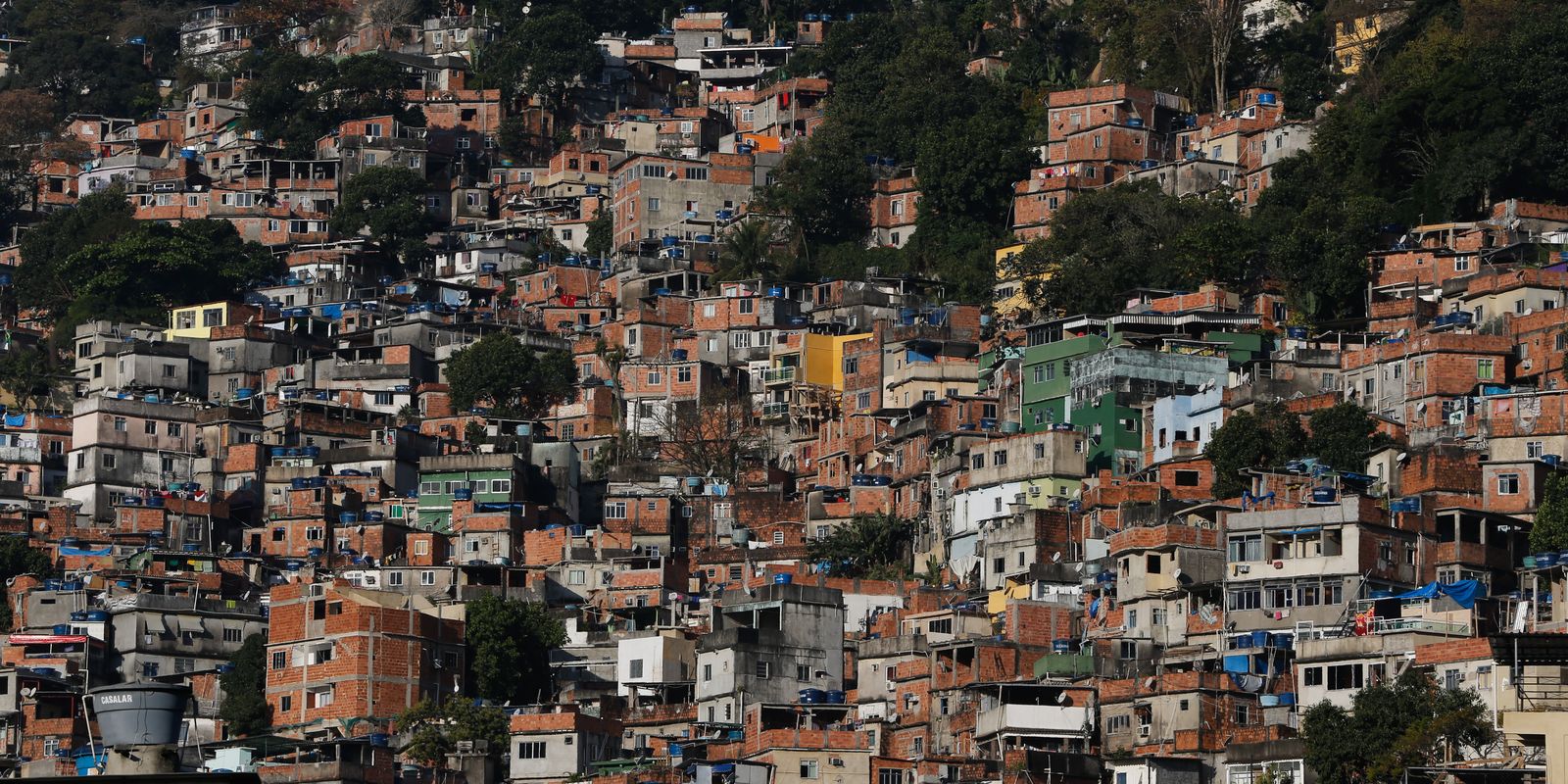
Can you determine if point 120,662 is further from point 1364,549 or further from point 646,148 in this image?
point 646,148

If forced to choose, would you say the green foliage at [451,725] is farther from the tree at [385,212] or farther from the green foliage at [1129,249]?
the tree at [385,212]

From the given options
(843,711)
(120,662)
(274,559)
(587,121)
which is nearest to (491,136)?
(587,121)

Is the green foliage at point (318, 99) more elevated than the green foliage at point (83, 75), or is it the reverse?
the green foliage at point (83, 75)

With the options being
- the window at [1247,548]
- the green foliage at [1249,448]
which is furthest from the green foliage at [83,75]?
the window at [1247,548]

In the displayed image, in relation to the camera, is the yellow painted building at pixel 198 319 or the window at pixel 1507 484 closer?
the window at pixel 1507 484

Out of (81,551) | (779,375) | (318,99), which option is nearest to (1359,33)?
(779,375)
